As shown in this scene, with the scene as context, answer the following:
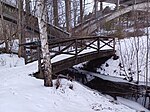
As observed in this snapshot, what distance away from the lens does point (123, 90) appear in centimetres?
1032

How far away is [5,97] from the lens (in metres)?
5.36

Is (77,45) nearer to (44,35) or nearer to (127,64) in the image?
(127,64)

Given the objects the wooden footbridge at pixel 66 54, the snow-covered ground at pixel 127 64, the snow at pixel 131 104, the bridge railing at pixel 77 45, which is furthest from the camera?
the snow-covered ground at pixel 127 64

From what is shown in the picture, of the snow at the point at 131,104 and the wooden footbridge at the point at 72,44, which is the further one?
the wooden footbridge at the point at 72,44

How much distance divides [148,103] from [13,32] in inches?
377

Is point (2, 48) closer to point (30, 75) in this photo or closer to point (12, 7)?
point (12, 7)

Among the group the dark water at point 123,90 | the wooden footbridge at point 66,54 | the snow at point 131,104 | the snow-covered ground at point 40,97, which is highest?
the wooden footbridge at point 66,54

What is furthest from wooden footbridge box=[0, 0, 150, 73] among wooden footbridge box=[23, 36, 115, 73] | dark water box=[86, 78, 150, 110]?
dark water box=[86, 78, 150, 110]

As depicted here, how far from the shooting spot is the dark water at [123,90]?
9345 millimetres

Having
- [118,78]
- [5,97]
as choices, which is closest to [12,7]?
[118,78]

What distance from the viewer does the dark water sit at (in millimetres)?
9345

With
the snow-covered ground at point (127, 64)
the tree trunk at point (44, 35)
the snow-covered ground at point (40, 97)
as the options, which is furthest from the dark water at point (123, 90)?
the tree trunk at point (44, 35)

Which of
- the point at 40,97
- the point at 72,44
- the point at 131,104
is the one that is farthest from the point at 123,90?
the point at 40,97

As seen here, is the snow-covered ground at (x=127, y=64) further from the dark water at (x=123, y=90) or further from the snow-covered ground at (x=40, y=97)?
the snow-covered ground at (x=40, y=97)
